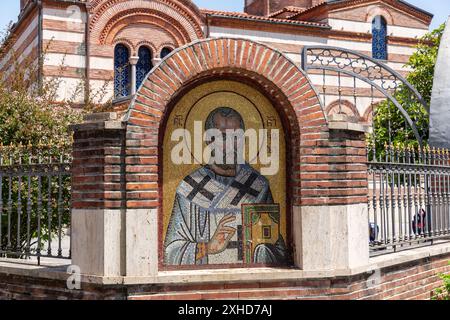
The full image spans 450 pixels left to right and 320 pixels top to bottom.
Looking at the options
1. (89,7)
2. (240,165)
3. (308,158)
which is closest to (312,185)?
(308,158)

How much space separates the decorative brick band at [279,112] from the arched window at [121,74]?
12821mm

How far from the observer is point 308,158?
6.06 m

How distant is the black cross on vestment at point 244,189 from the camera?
612 cm

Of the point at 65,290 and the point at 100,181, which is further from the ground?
the point at 100,181

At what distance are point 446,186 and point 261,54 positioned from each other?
14.7 ft

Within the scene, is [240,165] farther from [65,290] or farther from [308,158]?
[65,290]

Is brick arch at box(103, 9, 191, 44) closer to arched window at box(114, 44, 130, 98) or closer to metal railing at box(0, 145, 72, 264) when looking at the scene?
arched window at box(114, 44, 130, 98)

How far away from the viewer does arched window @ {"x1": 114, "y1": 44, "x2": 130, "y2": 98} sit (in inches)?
725

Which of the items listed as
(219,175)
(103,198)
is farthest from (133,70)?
(103,198)

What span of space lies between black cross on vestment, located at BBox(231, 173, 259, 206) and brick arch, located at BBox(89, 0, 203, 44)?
12.9m

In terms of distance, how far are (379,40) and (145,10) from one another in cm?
1002

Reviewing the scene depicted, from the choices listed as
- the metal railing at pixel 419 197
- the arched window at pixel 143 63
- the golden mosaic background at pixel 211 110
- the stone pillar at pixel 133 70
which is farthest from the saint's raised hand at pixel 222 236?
the arched window at pixel 143 63

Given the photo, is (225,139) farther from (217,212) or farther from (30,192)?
(30,192)

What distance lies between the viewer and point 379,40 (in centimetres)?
2325
